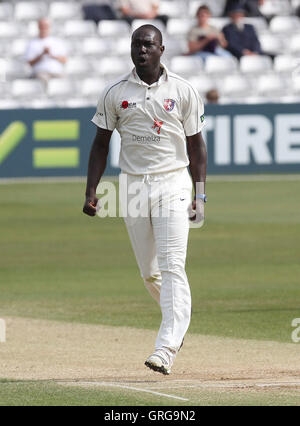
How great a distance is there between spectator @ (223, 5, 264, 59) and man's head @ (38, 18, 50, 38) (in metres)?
3.76

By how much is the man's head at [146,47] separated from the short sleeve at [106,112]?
0.30 metres

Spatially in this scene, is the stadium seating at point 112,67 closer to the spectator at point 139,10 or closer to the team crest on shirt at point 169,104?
the spectator at point 139,10

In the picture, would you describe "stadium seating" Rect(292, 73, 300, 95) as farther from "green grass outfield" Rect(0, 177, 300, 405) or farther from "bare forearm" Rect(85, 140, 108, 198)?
"bare forearm" Rect(85, 140, 108, 198)

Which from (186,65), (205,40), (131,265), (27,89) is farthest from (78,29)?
(131,265)

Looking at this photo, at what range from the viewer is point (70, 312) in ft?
36.5

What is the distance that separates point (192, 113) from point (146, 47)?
0.53 meters

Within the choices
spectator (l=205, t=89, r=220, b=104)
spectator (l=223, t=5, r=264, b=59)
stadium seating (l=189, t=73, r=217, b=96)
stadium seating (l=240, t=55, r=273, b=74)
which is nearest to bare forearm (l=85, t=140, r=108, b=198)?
spectator (l=205, t=89, r=220, b=104)

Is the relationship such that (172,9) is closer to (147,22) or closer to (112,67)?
(147,22)

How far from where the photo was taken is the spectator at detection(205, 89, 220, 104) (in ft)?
72.0

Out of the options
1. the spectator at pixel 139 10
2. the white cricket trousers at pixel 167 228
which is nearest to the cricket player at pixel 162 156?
the white cricket trousers at pixel 167 228

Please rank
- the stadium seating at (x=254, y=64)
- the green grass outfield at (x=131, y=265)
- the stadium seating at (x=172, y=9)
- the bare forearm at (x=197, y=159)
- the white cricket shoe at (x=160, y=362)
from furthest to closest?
the stadium seating at (x=172, y=9) → the stadium seating at (x=254, y=64) → the green grass outfield at (x=131, y=265) → the bare forearm at (x=197, y=159) → the white cricket shoe at (x=160, y=362)

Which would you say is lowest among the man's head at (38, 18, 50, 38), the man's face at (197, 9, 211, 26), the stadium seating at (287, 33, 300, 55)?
the man's head at (38, 18, 50, 38)

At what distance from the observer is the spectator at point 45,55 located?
923 inches

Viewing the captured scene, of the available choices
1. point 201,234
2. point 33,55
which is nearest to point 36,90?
point 33,55
